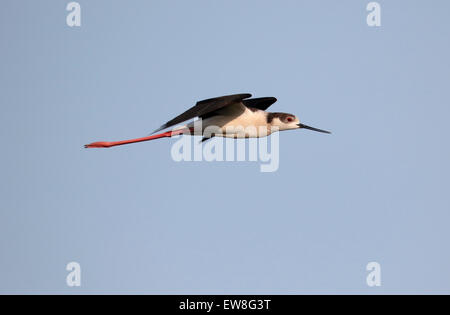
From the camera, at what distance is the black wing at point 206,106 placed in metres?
14.2

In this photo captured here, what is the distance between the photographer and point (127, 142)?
58.6 ft

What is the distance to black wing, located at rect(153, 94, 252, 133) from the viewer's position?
1423 cm

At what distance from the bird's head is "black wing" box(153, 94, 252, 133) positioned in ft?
5.00

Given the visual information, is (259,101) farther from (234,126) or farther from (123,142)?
(123,142)

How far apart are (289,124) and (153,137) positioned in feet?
10.9

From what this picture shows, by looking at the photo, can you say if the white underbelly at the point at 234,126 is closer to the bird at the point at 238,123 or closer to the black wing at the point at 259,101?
the bird at the point at 238,123

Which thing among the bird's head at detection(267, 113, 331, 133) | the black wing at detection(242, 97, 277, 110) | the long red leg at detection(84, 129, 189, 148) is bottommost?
the long red leg at detection(84, 129, 189, 148)

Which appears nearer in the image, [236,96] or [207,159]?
[236,96]

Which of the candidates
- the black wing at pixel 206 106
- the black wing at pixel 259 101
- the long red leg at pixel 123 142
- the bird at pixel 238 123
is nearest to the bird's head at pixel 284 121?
the bird at pixel 238 123

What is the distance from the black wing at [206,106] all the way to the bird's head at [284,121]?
1523 millimetres

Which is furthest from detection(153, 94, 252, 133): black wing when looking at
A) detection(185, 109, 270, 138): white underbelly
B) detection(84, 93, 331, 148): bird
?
detection(185, 109, 270, 138): white underbelly

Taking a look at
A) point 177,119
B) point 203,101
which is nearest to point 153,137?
point 203,101

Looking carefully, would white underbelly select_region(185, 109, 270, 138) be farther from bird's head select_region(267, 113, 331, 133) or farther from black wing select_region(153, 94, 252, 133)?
black wing select_region(153, 94, 252, 133)
